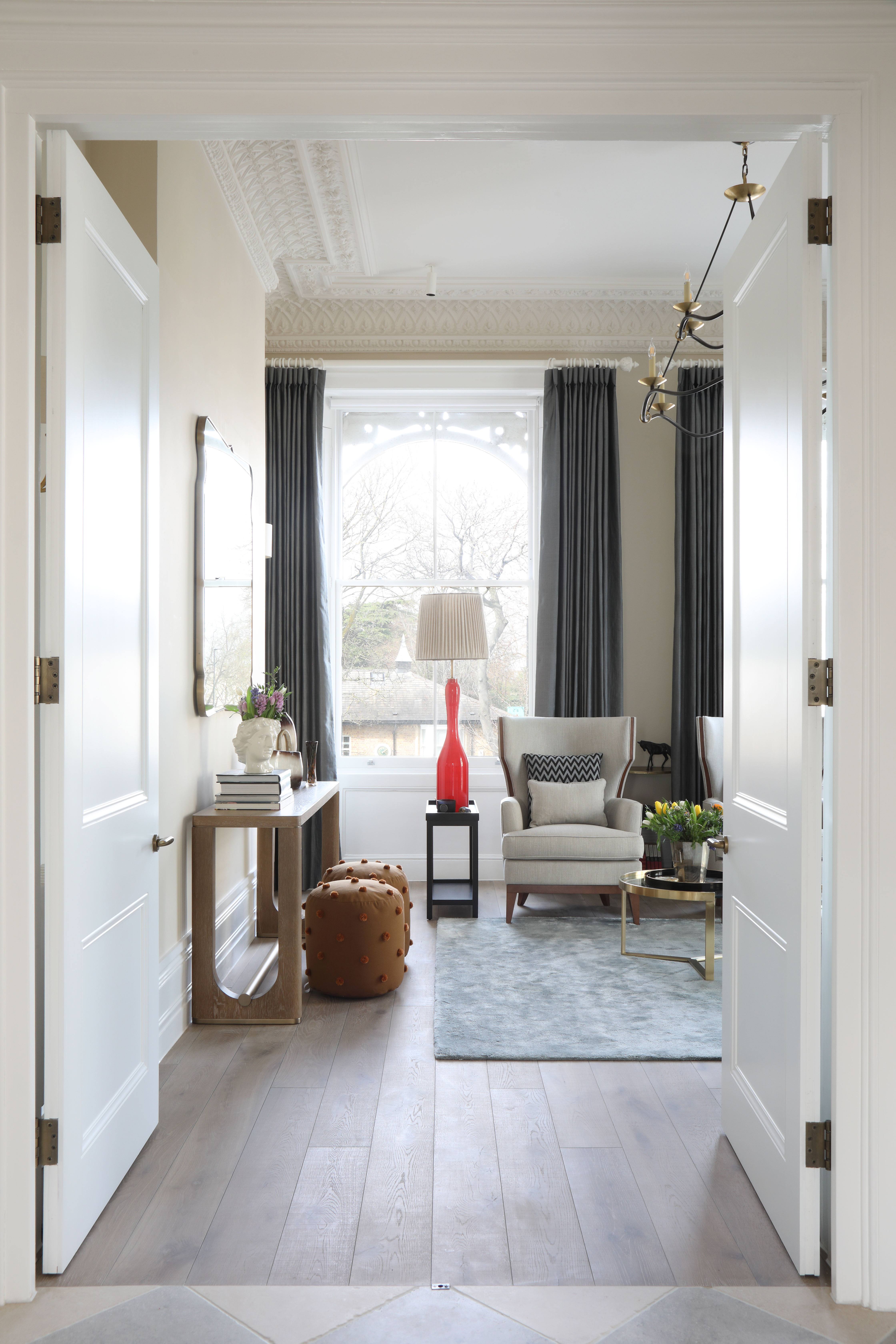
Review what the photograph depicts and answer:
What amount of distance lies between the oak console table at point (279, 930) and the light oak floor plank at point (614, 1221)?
50.2 inches

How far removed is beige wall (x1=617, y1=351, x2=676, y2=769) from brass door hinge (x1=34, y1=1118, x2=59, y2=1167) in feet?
14.6

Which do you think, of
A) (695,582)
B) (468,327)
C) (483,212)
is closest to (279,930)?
(695,582)

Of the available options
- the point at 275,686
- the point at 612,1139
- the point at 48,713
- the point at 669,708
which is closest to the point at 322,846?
the point at 275,686

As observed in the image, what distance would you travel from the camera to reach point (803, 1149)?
74.2 inches

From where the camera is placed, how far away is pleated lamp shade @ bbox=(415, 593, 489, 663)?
5.23m

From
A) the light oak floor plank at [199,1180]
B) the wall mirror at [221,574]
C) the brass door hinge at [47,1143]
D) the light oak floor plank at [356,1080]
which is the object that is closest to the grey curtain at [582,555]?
the wall mirror at [221,574]

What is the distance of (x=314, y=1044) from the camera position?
323 centimetres

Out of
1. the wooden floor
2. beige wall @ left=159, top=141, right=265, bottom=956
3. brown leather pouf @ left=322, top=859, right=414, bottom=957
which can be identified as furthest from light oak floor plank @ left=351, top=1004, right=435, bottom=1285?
beige wall @ left=159, top=141, right=265, bottom=956

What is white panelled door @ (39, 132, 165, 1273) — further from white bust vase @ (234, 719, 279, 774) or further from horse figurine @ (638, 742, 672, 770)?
horse figurine @ (638, 742, 672, 770)

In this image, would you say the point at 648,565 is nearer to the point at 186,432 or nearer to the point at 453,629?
the point at 453,629

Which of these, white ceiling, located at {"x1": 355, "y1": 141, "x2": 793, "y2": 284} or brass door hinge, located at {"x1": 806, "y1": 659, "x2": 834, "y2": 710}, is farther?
white ceiling, located at {"x1": 355, "y1": 141, "x2": 793, "y2": 284}

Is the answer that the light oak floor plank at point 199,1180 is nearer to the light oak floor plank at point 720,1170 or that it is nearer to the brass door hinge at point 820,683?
the light oak floor plank at point 720,1170

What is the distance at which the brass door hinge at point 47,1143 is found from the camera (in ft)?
6.23

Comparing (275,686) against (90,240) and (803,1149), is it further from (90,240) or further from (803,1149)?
(803,1149)
